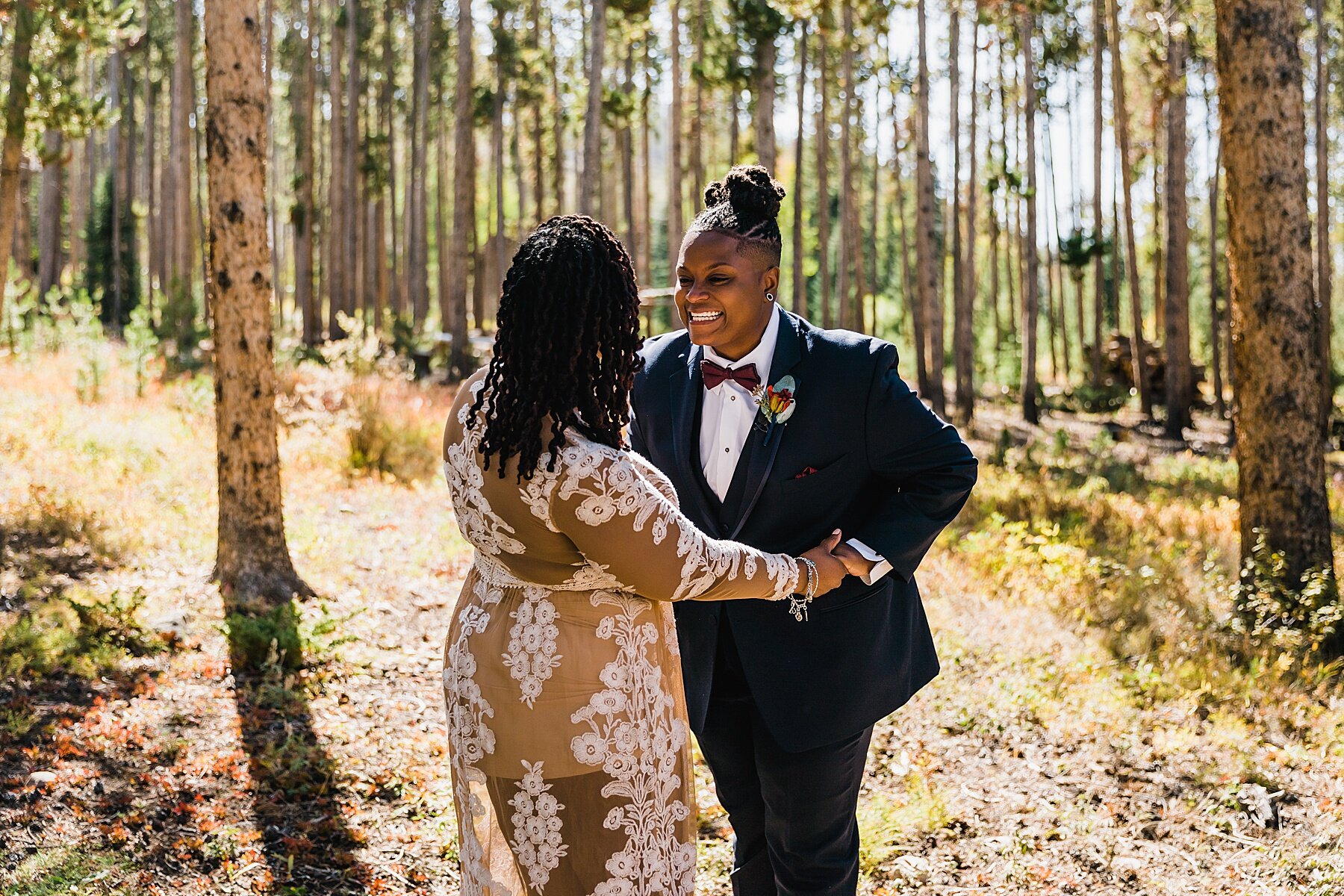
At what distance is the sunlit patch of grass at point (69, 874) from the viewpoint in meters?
3.57

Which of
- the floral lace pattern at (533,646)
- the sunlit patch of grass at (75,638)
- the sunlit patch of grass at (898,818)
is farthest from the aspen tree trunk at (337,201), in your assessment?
the floral lace pattern at (533,646)

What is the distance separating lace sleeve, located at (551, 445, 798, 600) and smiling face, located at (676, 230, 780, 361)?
2.31 feet

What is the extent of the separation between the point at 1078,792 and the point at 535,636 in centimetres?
343

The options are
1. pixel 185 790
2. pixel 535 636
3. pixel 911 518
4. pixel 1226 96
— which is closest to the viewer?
pixel 535 636

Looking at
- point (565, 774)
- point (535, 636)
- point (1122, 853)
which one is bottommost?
point (1122, 853)

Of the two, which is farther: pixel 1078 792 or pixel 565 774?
pixel 1078 792

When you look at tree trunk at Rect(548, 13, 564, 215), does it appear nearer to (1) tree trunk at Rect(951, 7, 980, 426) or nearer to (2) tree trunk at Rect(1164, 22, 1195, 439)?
(1) tree trunk at Rect(951, 7, 980, 426)

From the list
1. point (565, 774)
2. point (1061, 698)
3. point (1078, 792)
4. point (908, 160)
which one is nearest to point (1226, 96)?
point (1061, 698)

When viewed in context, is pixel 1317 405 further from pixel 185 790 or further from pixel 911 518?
pixel 185 790

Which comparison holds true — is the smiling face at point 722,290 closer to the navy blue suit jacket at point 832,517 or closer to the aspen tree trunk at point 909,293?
the navy blue suit jacket at point 832,517

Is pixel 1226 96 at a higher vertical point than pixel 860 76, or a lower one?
lower

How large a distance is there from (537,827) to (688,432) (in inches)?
43.6

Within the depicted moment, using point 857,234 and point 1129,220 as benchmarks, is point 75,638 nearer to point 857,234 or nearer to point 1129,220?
point 1129,220

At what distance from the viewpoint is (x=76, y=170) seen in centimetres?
4575
